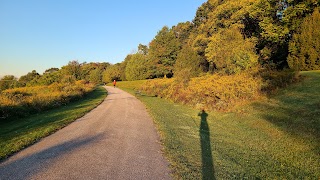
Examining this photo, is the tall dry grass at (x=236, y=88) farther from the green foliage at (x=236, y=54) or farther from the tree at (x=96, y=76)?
the tree at (x=96, y=76)

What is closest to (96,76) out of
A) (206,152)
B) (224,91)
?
(224,91)

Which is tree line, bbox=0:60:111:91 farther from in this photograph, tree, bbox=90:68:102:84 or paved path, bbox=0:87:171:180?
paved path, bbox=0:87:171:180

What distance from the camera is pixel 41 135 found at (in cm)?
892

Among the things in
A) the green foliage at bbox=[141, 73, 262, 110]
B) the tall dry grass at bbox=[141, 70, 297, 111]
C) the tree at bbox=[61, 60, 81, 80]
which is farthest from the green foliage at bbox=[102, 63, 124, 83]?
the tall dry grass at bbox=[141, 70, 297, 111]

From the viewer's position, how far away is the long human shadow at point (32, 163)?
518cm

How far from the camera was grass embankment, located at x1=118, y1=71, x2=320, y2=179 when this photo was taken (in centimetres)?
606

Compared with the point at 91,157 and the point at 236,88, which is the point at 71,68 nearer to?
the point at 236,88

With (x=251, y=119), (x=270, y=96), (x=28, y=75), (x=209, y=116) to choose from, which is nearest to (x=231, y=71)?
(x=270, y=96)

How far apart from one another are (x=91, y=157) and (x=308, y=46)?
2169 centimetres

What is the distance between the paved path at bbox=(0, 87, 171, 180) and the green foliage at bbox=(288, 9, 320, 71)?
59.9 feet

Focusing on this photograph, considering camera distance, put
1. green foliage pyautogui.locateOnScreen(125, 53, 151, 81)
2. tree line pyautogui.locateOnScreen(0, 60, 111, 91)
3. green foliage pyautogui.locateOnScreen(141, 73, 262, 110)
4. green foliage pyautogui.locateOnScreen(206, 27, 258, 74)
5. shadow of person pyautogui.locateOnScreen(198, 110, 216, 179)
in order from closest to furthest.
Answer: shadow of person pyautogui.locateOnScreen(198, 110, 216, 179) → green foliage pyautogui.locateOnScreen(141, 73, 262, 110) → green foliage pyautogui.locateOnScreen(206, 27, 258, 74) → tree line pyautogui.locateOnScreen(0, 60, 111, 91) → green foliage pyautogui.locateOnScreen(125, 53, 151, 81)

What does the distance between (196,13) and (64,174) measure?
64022 millimetres

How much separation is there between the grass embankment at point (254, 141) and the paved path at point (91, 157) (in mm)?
615

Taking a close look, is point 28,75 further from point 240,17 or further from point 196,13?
point 240,17
